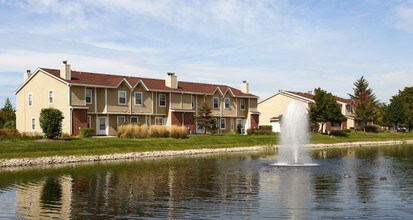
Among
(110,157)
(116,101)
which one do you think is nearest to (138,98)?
(116,101)

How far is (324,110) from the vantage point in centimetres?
7969

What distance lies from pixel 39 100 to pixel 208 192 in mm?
43828

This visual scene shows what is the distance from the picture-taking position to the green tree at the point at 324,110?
79375mm

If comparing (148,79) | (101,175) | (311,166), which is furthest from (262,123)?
(101,175)

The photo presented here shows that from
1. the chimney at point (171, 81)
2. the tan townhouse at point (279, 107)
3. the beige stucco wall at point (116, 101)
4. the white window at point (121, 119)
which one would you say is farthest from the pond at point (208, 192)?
the tan townhouse at point (279, 107)

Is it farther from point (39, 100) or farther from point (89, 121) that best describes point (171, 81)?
point (39, 100)

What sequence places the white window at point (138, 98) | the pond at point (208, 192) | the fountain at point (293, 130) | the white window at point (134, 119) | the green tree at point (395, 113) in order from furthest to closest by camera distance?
the green tree at point (395, 113)
the white window at point (138, 98)
the white window at point (134, 119)
the fountain at point (293, 130)
the pond at point (208, 192)

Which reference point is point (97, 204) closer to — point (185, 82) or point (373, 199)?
point (373, 199)

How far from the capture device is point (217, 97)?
75.4 m

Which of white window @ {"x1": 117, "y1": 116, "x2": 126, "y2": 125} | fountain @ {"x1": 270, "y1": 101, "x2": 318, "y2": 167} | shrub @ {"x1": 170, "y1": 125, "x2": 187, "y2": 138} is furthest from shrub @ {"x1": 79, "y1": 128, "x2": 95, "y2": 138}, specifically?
fountain @ {"x1": 270, "y1": 101, "x2": 318, "y2": 167}

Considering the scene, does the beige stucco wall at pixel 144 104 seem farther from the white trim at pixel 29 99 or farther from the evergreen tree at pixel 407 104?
the evergreen tree at pixel 407 104

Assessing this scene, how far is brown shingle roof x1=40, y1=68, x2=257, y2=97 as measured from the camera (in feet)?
199

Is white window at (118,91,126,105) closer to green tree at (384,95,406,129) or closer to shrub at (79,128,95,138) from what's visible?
shrub at (79,128,95,138)

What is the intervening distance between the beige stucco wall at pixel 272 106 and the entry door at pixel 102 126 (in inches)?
1565
